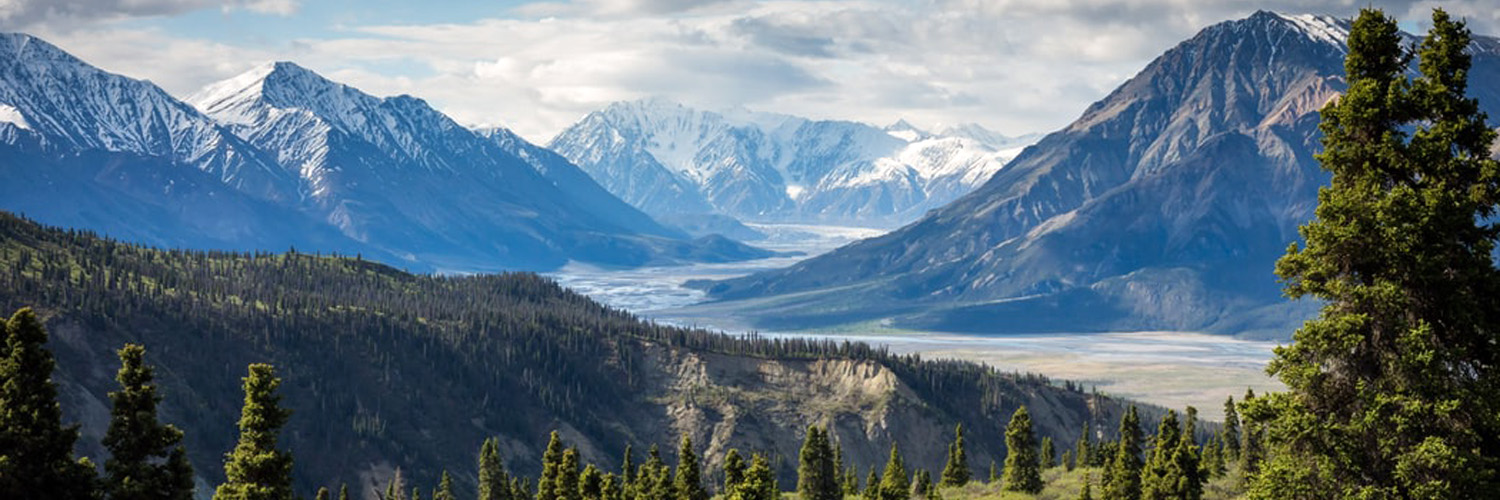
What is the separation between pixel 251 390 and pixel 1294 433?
108 ft

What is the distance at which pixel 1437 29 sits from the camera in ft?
98.6

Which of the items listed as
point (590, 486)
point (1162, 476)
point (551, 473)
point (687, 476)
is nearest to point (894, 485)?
point (551, 473)

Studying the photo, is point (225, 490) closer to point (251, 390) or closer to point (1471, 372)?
point (251, 390)

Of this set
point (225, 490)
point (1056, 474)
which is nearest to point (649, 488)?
point (225, 490)

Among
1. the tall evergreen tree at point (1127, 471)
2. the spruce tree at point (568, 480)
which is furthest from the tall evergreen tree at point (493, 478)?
the tall evergreen tree at point (1127, 471)

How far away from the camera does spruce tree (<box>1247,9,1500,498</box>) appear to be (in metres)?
28.0

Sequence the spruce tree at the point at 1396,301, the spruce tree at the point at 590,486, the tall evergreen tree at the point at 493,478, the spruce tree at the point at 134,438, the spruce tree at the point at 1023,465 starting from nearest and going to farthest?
the spruce tree at the point at 1396,301 → the spruce tree at the point at 134,438 → the spruce tree at the point at 590,486 → the tall evergreen tree at the point at 493,478 → the spruce tree at the point at 1023,465

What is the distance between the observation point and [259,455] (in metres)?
46.1

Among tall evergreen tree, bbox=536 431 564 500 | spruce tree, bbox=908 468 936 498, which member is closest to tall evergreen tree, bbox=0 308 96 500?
tall evergreen tree, bbox=536 431 564 500

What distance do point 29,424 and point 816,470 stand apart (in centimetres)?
7018

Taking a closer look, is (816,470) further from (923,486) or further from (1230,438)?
(1230,438)

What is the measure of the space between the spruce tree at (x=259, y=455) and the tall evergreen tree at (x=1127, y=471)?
52.4m

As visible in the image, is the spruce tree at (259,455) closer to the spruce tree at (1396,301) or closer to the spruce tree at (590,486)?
the spruce tree at (1396,301)

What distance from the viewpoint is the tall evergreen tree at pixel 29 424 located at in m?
37.5
